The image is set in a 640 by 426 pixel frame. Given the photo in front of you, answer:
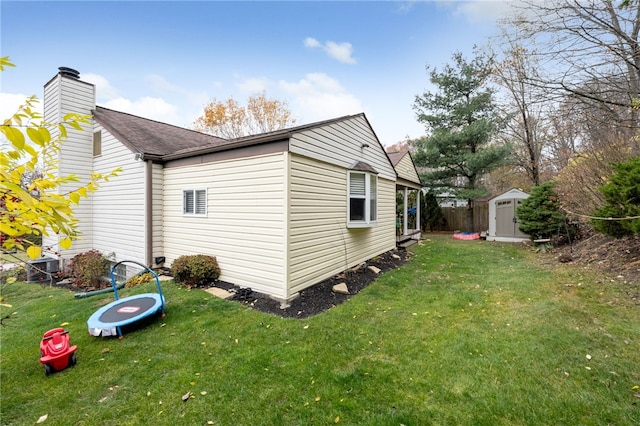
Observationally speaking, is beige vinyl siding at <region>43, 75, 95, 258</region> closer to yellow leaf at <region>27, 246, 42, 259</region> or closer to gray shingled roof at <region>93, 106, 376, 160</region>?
gray shingled roof at <region>93, 106, 376, 160</region>

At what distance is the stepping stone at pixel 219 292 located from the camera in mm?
5676

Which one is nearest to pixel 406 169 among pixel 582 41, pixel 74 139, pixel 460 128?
pixel 460 128

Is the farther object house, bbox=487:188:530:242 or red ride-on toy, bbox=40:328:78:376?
house, bbox=487:188:530:242

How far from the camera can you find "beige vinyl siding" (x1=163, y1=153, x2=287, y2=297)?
17.8 ft

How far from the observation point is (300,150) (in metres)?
5.58

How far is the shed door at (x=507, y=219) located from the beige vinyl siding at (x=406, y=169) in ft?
13.4

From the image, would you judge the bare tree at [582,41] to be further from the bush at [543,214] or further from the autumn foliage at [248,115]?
the autumn foliage at [248,115]

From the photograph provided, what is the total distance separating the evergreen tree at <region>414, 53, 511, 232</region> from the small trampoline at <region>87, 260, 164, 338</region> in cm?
1487

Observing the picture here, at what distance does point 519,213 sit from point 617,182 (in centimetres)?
573

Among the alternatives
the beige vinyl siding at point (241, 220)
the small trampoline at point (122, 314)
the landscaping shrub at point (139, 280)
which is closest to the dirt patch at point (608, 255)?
the beige vinyl siding at point (241, 220)

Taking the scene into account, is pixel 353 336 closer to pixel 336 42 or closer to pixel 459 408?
pixel 459 408

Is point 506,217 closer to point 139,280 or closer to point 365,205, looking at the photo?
point 365,205

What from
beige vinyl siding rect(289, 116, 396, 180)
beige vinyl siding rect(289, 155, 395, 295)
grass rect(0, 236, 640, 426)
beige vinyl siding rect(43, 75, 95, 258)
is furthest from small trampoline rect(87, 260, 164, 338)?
beige vinyl siding rect(43, 75, 95, 258)

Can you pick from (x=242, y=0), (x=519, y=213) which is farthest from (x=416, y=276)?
(x=242, y=0)
